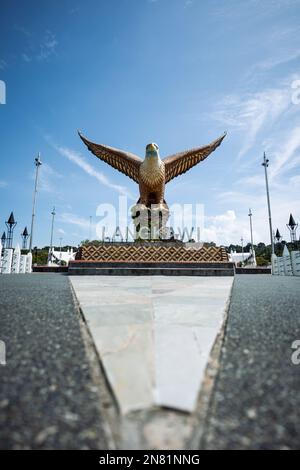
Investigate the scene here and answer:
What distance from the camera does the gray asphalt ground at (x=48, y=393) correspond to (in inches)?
28.7

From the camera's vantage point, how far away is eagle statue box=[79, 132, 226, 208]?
14258 mm

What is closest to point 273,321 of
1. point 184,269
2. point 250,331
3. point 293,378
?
point 250,331

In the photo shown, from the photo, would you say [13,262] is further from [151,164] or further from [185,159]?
[185,159]

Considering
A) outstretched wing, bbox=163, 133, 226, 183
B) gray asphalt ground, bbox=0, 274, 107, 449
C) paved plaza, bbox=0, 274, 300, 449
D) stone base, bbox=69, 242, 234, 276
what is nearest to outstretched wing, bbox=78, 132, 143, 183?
outstretched wing, bbox=163, 133, 226, 183

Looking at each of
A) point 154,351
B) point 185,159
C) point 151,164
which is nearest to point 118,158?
point 151,164

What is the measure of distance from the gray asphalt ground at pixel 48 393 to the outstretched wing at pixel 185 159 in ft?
48.5

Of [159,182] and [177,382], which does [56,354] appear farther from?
[159,182]

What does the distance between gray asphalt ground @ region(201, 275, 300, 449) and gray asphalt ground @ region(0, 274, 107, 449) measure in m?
0.38

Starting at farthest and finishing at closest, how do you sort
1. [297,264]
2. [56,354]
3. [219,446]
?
[297,264] → [56,354] → [219,446]

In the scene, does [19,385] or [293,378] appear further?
[293,378]

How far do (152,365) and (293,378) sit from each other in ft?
2.08

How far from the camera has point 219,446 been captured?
0.71 meters

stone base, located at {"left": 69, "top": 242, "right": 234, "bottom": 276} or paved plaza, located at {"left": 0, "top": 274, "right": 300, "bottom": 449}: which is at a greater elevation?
stone base, located at {"left": 69, "top": 242, "right": 234, "bottom": 276}

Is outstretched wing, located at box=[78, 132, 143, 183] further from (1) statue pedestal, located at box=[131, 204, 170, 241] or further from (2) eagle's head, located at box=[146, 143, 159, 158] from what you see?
(1) statue pedestal, located at box=[131, 204, 170, 241]
